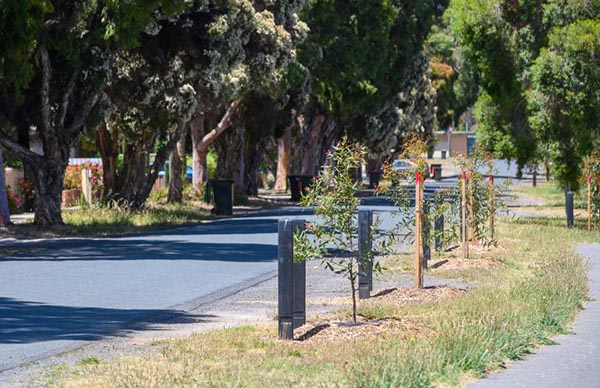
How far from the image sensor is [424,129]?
3538 inches

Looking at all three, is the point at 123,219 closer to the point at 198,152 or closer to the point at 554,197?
the point at 198,152

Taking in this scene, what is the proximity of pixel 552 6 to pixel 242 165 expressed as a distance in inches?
877

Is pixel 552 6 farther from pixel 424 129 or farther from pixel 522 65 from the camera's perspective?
pixel 424 129

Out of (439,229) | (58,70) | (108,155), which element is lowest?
(439,229)

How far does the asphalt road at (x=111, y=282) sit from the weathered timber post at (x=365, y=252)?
203 centimetres

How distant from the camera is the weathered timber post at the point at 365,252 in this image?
14.5 m

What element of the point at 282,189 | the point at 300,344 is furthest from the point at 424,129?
the point at 300,344

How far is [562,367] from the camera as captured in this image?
1149 centimetres

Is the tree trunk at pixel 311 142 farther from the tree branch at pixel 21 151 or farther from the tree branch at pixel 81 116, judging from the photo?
the tree branch at pixel 21 151

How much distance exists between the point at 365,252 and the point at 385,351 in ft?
10.9

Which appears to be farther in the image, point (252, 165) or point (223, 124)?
point (252, 165)

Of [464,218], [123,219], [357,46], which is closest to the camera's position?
[464,218]

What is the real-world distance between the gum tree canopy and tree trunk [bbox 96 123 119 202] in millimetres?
7498

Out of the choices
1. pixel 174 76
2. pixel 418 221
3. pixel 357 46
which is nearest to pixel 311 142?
pixel 357 46
